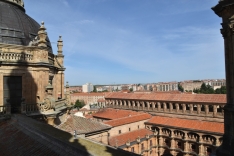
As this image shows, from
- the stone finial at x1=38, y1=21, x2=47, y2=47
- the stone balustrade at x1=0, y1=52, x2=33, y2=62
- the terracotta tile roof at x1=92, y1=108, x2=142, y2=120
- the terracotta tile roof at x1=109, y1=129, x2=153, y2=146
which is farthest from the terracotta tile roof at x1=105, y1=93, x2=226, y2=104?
the stone balustrade at x1=0, y1=52, x2=33, y2=62

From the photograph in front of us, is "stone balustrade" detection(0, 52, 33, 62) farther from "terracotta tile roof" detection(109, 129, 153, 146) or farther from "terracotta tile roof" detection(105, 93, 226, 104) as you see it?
"terracotta tile roof" detection(105, 93, 226, 104)

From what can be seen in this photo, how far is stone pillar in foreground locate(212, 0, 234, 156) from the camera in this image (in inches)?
291

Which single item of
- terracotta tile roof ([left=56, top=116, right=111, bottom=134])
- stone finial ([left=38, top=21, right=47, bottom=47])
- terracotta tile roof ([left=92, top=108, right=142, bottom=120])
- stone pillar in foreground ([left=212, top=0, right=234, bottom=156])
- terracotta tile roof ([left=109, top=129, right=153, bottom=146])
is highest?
stone finial ([left=38, top=21, right=47, bottom=47])

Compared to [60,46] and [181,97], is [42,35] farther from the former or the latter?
[181,97]

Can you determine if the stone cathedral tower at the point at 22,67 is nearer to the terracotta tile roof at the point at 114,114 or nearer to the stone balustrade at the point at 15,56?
the stone balustrade at the point at 15,56

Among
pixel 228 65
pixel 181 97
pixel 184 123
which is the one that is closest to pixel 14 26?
pixel 228 65

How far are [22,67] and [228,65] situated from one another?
11.7m

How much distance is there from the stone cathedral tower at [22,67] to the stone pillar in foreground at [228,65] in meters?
9.48

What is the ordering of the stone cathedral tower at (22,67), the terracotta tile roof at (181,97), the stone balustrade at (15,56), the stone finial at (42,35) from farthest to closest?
the terracotta tile roof at (181,97), the stone finial at (42,35), the stone cathedral tower at (22,67), the stone balustrade at (15,56)

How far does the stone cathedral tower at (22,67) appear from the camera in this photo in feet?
41.2

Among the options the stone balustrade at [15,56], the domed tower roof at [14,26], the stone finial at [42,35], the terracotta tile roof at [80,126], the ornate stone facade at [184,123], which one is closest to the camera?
the stone balustrade at [15,56]

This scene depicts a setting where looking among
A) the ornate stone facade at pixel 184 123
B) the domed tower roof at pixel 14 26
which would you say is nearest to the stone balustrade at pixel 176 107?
the ornate stone facade at pixel 184 123

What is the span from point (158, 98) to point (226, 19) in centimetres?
3688

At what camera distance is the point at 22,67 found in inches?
514
